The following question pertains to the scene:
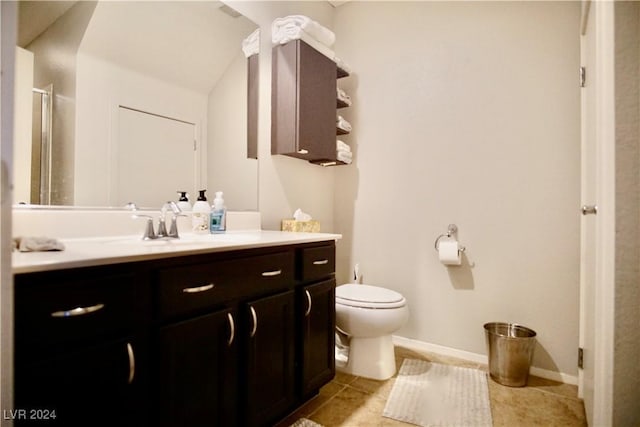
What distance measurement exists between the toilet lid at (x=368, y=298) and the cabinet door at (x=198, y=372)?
85 centimetres

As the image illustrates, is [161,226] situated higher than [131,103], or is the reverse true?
[131,103]

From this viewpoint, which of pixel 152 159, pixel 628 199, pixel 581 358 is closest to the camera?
pixel 628 199

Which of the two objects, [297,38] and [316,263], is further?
[297,38]

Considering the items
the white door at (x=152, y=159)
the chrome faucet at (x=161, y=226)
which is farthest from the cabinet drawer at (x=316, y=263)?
the white door at (x=152, y=159)

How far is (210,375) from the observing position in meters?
1.12

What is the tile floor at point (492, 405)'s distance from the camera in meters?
1.55

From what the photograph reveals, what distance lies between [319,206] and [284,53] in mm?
1093

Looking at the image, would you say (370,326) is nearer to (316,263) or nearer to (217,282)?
(316,263)

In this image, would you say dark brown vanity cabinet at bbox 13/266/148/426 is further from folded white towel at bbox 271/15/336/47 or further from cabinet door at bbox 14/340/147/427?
folded white towel at bbox 271/15/336/47

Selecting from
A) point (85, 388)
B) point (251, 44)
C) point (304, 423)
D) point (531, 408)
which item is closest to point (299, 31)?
point (251, 44)

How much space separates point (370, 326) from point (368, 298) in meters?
0.16

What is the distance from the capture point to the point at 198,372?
1081 millimetres

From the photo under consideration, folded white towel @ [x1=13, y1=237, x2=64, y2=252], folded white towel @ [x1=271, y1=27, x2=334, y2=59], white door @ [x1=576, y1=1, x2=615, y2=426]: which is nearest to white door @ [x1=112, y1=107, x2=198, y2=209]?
folded white towel @ [x1=13, y1=237, x2=64, y2=252]

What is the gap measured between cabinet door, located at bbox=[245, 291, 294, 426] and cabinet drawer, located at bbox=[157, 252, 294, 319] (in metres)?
0.07
